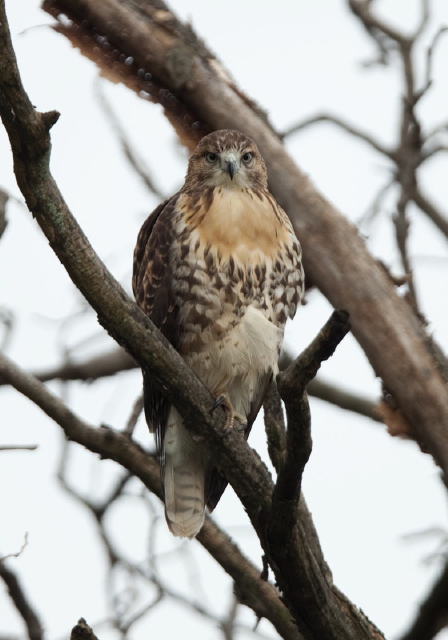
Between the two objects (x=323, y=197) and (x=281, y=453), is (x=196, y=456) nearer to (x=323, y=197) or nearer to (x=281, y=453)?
(x=281, y=453)

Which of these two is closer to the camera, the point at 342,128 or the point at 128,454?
the point at 128,454

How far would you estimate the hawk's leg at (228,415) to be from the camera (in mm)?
3508

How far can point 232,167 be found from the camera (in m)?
4.47

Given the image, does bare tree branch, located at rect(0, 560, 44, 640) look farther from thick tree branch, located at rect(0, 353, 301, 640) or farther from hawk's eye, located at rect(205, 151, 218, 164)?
hawk's eye, located at rect(205, 151, 218, 164)

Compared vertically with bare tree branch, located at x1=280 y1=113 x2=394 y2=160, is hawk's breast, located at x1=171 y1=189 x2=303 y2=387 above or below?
below

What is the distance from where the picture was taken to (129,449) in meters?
3.90

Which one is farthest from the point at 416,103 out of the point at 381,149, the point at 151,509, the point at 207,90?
the point at 151,509

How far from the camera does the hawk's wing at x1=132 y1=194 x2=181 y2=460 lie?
163 inches

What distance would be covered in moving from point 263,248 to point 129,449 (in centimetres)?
103

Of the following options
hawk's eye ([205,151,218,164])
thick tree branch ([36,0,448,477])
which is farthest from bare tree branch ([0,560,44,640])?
hawk's eye ([205,151,218,164])

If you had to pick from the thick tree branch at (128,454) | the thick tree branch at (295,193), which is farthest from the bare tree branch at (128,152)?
the thick tree branch at (128,454)

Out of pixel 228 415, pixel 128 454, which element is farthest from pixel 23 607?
pixel 228 415

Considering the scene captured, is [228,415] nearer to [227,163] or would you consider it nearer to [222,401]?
[222,401]

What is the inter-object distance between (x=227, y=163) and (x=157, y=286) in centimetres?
72
